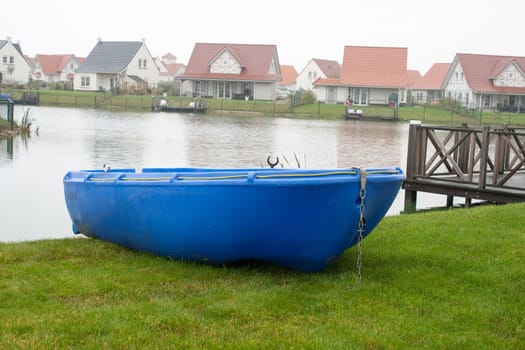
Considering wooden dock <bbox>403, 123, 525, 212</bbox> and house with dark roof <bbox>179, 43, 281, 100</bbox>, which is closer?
wooden dock <bbox>403, 123, 525, 212</bbox>

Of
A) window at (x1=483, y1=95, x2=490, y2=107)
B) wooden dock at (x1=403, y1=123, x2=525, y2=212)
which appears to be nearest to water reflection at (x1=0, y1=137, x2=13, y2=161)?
wooden dock at (x1=403, y1=123, x2=525, y2=212)

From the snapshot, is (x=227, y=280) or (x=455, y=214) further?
(x=455, y=214)

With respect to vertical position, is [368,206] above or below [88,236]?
above

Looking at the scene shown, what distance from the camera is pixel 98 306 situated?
19.6ft

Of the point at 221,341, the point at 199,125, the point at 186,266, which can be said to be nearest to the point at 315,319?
the point at 221,341

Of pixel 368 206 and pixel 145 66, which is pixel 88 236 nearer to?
pixel 368 206

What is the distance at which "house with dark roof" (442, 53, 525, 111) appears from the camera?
77000mm

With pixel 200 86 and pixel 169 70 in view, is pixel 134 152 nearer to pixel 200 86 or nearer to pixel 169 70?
pixel 200 86

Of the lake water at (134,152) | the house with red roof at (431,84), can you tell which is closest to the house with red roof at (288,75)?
the house with red roof at (431,84)

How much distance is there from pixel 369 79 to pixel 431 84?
16.8 meters

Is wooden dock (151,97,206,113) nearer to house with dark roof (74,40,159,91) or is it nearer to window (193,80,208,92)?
window (193,80,208,92)

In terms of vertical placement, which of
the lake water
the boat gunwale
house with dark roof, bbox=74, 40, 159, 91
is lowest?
the lake water

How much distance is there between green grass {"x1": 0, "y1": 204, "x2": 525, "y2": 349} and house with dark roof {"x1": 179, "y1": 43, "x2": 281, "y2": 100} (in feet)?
238

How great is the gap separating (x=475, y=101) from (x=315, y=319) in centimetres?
7635
